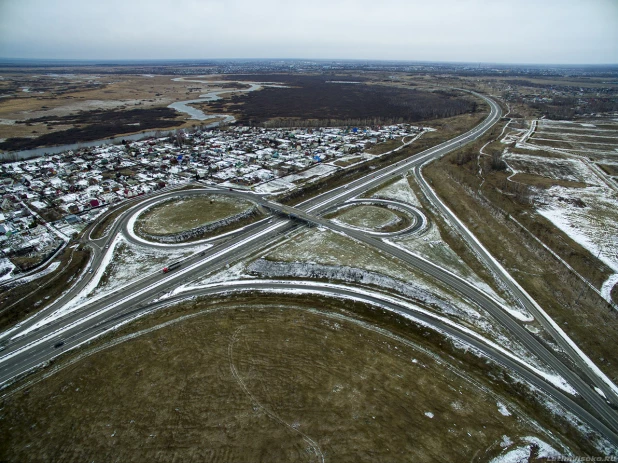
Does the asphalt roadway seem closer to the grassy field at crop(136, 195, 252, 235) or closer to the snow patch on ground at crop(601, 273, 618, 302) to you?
the grassy field at crop(136, 195, 252, 235)

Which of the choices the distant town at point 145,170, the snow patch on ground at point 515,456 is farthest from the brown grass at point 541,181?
the snow patch on ground at point 515,456

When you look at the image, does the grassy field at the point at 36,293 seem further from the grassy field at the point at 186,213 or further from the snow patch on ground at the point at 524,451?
the snow patch on ground at the point at 524,451

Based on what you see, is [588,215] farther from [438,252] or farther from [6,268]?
[6,268]

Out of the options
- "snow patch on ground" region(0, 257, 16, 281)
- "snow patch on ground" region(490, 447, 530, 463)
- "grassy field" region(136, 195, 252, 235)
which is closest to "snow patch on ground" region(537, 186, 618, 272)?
"snow patch on ground" region(490, 447, 530, 463)

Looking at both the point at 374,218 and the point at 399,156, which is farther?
the point at 399,156

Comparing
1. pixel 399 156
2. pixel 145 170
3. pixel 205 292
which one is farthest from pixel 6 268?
pixel 399 156
